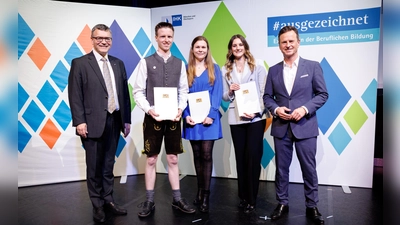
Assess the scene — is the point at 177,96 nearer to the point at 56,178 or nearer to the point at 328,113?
the point at 328,113

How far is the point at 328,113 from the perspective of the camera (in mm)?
3654

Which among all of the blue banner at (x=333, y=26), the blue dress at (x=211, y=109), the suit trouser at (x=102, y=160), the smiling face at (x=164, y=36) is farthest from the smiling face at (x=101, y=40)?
the blue banner at (x=333, y=26)

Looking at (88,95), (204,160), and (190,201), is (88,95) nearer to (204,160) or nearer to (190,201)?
(204,160)

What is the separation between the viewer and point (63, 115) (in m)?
3.96

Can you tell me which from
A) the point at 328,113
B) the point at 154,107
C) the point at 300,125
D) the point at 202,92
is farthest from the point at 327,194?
the point at 154,107

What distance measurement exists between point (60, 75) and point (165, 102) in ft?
6.47

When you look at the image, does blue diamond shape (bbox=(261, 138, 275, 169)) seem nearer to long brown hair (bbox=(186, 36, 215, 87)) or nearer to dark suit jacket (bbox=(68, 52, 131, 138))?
long brown hair (bbox=(186, 36, 215, 87))

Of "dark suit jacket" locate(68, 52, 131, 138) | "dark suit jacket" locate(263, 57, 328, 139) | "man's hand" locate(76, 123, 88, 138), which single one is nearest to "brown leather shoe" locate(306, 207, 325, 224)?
"dark suit jacket" locate(263, 57, 328, 139)

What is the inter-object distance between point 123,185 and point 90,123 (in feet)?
4.80

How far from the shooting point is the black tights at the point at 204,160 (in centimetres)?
282

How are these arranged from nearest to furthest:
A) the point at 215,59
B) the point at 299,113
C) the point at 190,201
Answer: the point at 299,113
the point at 190,201
the point at 215,59

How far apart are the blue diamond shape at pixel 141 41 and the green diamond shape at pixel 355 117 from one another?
2748 millimetres

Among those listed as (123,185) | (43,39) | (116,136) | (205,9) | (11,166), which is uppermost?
(205,9)

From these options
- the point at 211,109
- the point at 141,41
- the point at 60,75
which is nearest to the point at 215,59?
the point at 141,41
